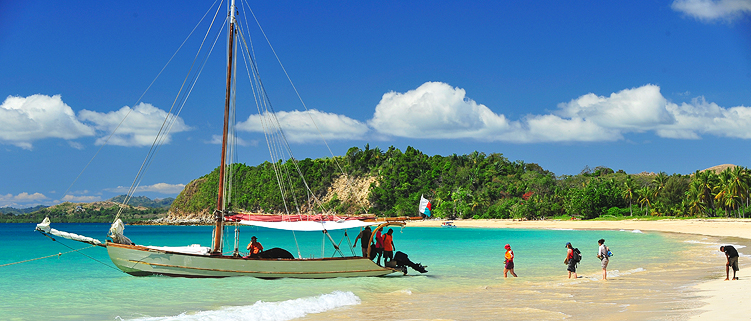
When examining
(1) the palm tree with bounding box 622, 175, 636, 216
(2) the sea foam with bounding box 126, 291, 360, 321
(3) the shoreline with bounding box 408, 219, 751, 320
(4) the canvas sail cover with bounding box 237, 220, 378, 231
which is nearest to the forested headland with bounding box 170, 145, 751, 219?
(1) the palm tree with bounding box 622, 175, 636, 216

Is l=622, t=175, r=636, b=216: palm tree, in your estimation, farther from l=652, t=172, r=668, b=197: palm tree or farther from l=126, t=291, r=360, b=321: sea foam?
l=126, t=291, r=360, b=321: sea foam

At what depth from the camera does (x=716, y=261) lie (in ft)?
77.8

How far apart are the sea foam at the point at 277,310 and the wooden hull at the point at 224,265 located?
9.12 feet

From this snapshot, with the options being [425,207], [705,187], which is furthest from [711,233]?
[425,207]

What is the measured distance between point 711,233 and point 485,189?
7340 centimetres

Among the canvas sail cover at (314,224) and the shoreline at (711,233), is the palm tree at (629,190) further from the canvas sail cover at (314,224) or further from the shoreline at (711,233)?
the canvas sail cover at (314,224)

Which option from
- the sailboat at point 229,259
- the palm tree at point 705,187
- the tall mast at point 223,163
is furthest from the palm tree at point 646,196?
the tall mast at point 223,163

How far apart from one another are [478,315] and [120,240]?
13.7 metres

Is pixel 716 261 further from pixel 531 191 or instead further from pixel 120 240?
pixel 531 191

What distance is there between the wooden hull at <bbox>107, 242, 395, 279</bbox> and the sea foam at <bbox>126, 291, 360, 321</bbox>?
9.12ft

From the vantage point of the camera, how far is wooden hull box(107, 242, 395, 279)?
17.8 metres

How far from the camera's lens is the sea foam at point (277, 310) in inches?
508

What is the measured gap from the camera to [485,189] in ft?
401

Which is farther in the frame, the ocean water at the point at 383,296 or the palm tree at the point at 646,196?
the palm tree at the point at 646,196
